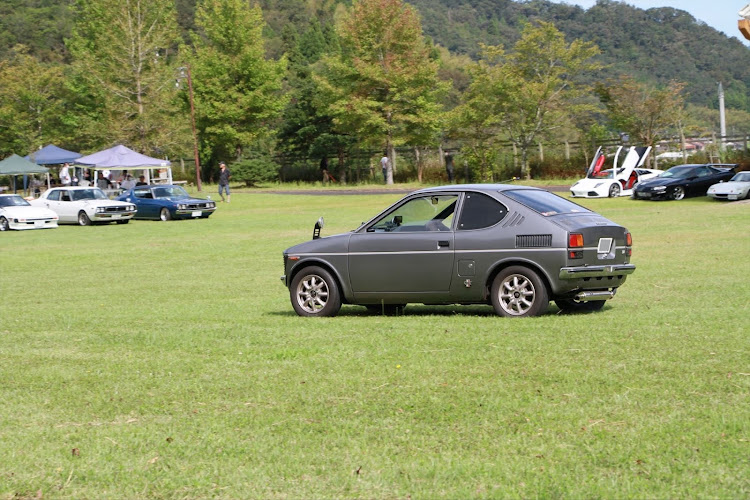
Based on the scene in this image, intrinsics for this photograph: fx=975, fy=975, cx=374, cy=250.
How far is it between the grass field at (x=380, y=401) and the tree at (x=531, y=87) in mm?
45420

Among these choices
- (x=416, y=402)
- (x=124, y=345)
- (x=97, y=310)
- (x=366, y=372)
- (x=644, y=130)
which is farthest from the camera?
(x=644, y=130)

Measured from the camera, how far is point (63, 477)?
556 cm

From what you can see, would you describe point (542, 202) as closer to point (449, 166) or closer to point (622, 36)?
point (449, 166)

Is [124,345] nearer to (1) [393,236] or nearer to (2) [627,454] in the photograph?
A: (1) [393,236]

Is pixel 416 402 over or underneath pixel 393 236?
underneath

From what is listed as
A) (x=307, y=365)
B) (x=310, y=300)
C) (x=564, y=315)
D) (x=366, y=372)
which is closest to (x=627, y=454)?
(x=366, y=372)

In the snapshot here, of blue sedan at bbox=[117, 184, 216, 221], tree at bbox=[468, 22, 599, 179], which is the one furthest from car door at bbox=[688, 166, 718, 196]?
blue sedan at bbox=[117, 184, 216, 221]

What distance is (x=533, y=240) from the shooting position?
433 inches

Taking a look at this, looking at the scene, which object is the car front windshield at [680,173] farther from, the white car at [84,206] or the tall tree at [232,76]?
the tall tree at [232,76]

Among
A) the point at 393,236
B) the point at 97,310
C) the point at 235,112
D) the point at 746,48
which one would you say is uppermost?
the point at 746,48

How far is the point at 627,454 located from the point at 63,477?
3212 millimetres

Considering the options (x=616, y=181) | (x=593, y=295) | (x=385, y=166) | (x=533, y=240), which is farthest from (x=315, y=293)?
(x=385, y=166)

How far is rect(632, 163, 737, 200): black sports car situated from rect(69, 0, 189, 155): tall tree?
112 ft

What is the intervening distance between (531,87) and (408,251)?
4831 cm
